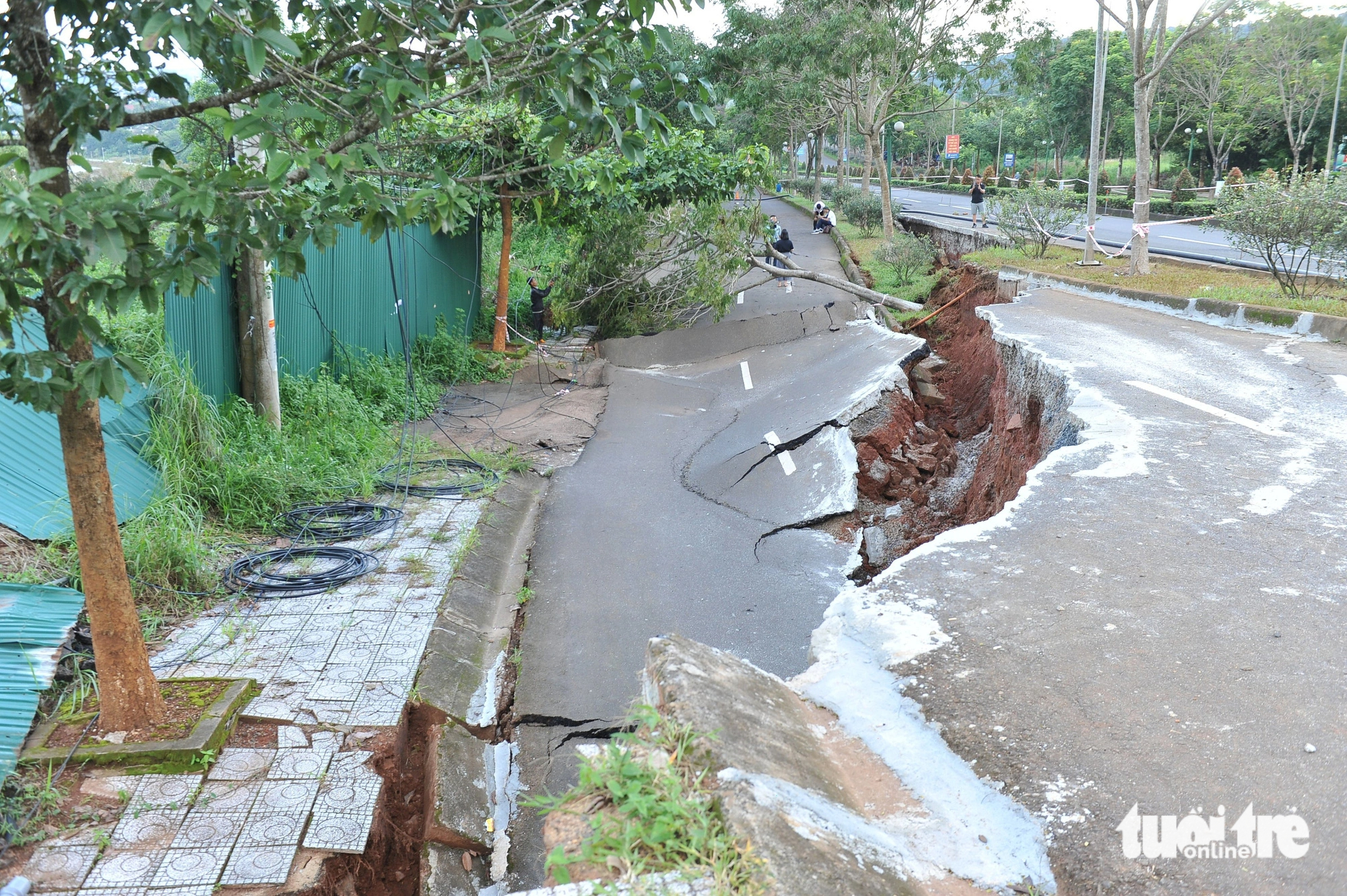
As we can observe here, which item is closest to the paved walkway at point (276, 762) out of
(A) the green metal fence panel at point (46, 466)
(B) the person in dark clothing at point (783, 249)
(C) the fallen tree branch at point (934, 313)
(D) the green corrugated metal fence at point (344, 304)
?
(A) the green metal fence panel at point (46, 466)

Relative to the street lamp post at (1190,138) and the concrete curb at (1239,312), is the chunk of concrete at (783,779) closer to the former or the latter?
the concrete curb at (1239,312)

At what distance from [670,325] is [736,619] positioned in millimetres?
9562

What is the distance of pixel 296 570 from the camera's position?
6.29 metres

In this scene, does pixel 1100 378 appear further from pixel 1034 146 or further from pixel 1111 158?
pixel 1111 158

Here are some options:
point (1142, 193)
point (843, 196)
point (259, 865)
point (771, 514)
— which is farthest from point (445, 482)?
point (843, 196)

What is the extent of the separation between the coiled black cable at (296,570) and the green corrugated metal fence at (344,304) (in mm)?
1757

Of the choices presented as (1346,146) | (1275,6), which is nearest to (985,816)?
(1346,146)

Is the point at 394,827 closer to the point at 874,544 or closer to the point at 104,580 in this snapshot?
→ the point at 104,580

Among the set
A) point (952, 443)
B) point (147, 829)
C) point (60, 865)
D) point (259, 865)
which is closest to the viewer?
point (60, 865)

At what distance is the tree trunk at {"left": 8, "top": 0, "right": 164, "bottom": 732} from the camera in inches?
127

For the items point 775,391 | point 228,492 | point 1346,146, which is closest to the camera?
point 228,492

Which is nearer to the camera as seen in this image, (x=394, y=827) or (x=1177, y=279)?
(x=394, y=827)

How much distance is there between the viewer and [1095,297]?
12805 mm

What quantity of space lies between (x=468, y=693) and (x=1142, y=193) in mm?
13611
